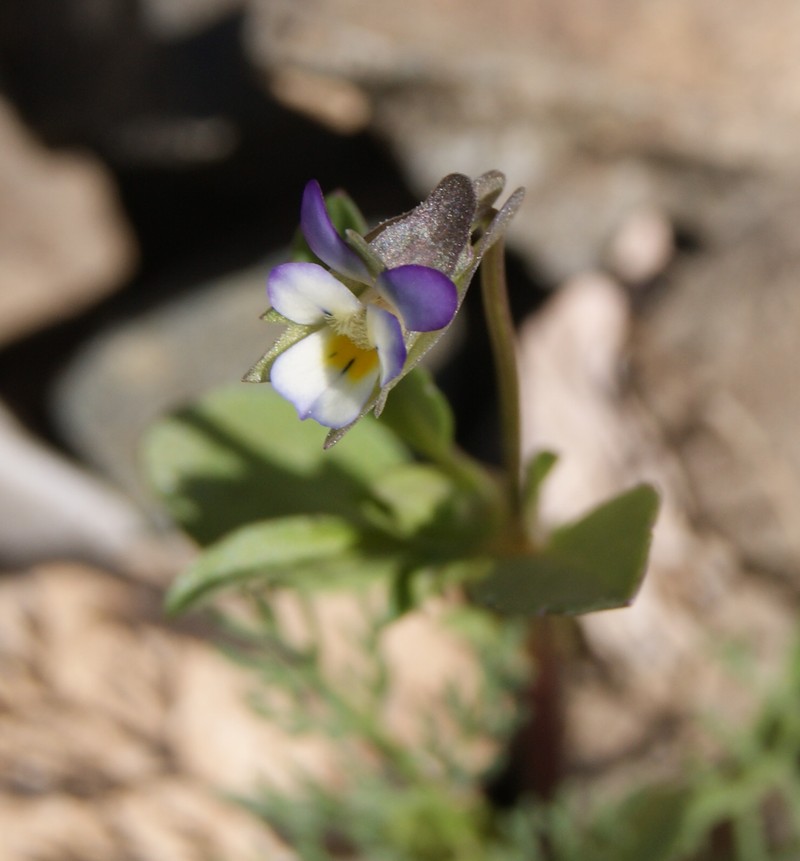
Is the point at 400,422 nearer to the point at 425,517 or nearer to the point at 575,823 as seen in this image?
the point at 425,517

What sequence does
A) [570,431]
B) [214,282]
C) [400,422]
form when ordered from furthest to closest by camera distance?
[214,282] → [570,431] → [400,422]

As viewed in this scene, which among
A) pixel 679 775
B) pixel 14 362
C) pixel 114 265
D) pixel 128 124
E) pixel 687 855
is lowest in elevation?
pixel 687 855

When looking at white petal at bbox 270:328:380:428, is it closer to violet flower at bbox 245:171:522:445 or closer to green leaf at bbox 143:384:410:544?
violet flower at bbox 245:171:522:445

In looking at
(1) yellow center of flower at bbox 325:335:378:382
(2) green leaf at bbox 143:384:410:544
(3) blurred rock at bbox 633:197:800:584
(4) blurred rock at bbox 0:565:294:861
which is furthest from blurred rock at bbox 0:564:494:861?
(1) yellow center of flower at bbox 325:335:378:382

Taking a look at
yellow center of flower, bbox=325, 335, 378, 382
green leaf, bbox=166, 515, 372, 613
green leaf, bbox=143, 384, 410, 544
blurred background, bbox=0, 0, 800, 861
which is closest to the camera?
yellow center of flower, bbox=325, 335, 378, 382

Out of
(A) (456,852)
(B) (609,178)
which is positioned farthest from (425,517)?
(B) (609,178)

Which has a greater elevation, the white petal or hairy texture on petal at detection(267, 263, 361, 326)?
hairy texture on petal at detection(267, 263, 361, 326)

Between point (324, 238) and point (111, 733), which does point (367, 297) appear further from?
point (111, 733)

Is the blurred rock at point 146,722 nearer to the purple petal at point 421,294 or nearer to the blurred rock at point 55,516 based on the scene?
the blurred rock at point 55,516
